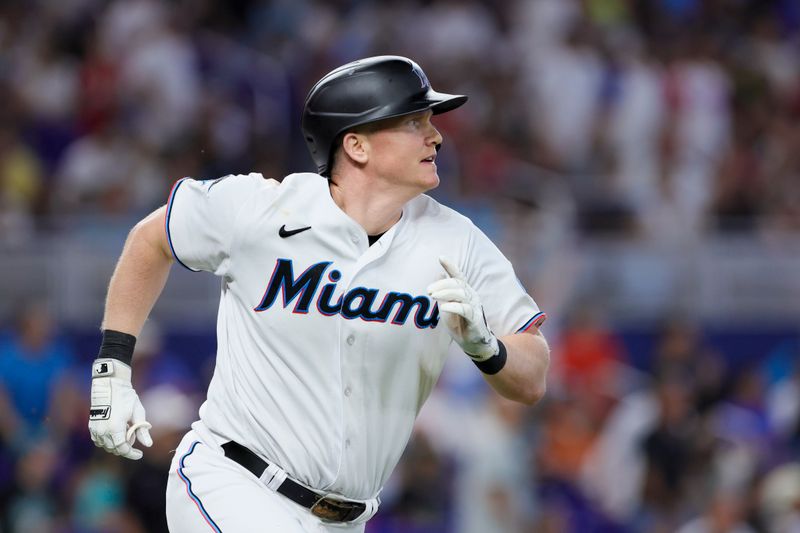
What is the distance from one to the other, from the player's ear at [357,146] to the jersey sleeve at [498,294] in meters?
0.43

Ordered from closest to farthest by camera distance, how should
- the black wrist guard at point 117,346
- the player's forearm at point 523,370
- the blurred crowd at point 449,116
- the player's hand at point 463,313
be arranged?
the player's hand at point 463,313
the player's forearm at point 523,370
the black wrist guard at point 117,346
the blurred crowd at point 449,116

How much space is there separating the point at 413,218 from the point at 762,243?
749cm

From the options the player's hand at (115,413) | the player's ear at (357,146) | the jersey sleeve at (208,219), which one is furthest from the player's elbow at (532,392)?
the player's hand at (115,413)

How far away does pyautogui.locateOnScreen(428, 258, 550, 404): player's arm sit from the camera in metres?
4.15

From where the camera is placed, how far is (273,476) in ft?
14.3

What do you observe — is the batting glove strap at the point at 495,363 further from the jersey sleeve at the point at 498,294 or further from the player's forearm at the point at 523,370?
the jersey sleeve at the point at 498,294

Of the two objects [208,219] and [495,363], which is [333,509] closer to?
[495,363]

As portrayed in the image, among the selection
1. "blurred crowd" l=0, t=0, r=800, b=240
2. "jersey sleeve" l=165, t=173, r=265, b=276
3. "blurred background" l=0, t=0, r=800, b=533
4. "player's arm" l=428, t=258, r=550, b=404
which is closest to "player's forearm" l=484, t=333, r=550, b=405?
"player's arm" l=428, t=258, r=550, b=404

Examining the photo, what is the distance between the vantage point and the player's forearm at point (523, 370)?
14.4 feet

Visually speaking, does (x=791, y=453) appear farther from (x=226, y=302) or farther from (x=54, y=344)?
(x=226, y=302)

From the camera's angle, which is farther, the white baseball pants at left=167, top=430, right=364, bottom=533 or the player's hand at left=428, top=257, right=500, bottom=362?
the white baseball pants at left=167, top=430, right=364, bottom=533

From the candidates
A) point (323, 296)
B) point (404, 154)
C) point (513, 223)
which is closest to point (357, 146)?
point (404, 154)

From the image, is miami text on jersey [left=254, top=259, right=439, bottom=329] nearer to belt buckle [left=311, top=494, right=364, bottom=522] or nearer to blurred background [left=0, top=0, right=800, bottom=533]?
belt buckle [left=311, top=494, right=364, bottom=522]

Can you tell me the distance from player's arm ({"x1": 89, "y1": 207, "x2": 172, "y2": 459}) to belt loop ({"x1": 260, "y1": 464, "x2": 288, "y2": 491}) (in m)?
0.41
